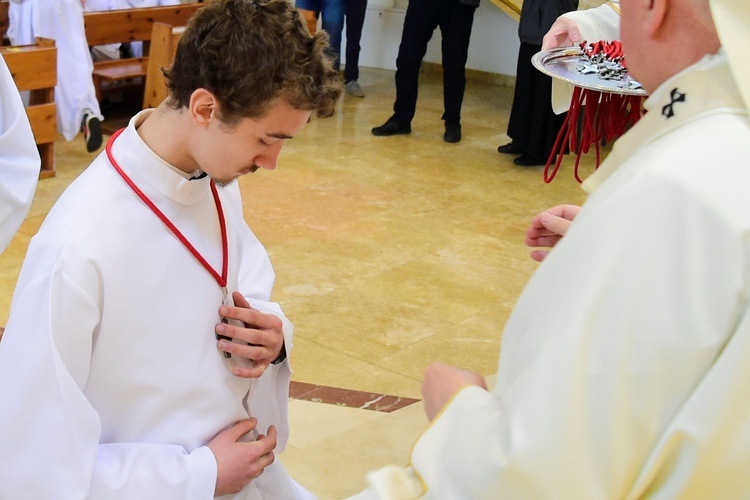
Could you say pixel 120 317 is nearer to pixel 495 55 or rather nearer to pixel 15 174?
pixel 15 174

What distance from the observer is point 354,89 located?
877cm

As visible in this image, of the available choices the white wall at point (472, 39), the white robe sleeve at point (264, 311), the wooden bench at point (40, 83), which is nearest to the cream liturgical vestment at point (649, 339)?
the white robe sleeve at point (264, 311)

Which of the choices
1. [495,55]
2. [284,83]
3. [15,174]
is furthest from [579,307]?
[495,55]

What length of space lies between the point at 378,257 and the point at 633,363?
404 cm

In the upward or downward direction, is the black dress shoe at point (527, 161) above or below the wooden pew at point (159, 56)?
below

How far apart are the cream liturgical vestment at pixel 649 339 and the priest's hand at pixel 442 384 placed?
0.12m

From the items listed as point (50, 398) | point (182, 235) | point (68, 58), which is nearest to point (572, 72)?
point (182, 235)

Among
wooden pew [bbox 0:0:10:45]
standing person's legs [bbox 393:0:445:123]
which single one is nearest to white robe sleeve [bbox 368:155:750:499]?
standing person's legs [bbox 393:0:445:123]

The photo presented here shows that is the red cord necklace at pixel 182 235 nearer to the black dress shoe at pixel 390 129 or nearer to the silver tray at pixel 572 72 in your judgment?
the silver tray at pixel 572 72

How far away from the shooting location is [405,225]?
560cm

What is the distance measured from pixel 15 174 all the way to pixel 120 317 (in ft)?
5.48

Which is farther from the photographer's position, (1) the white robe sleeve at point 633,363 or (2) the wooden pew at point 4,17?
(2) the wooden pew at point 4,17

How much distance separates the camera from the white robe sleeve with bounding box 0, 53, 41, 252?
10.5ft

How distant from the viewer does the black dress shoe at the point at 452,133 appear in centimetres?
744
